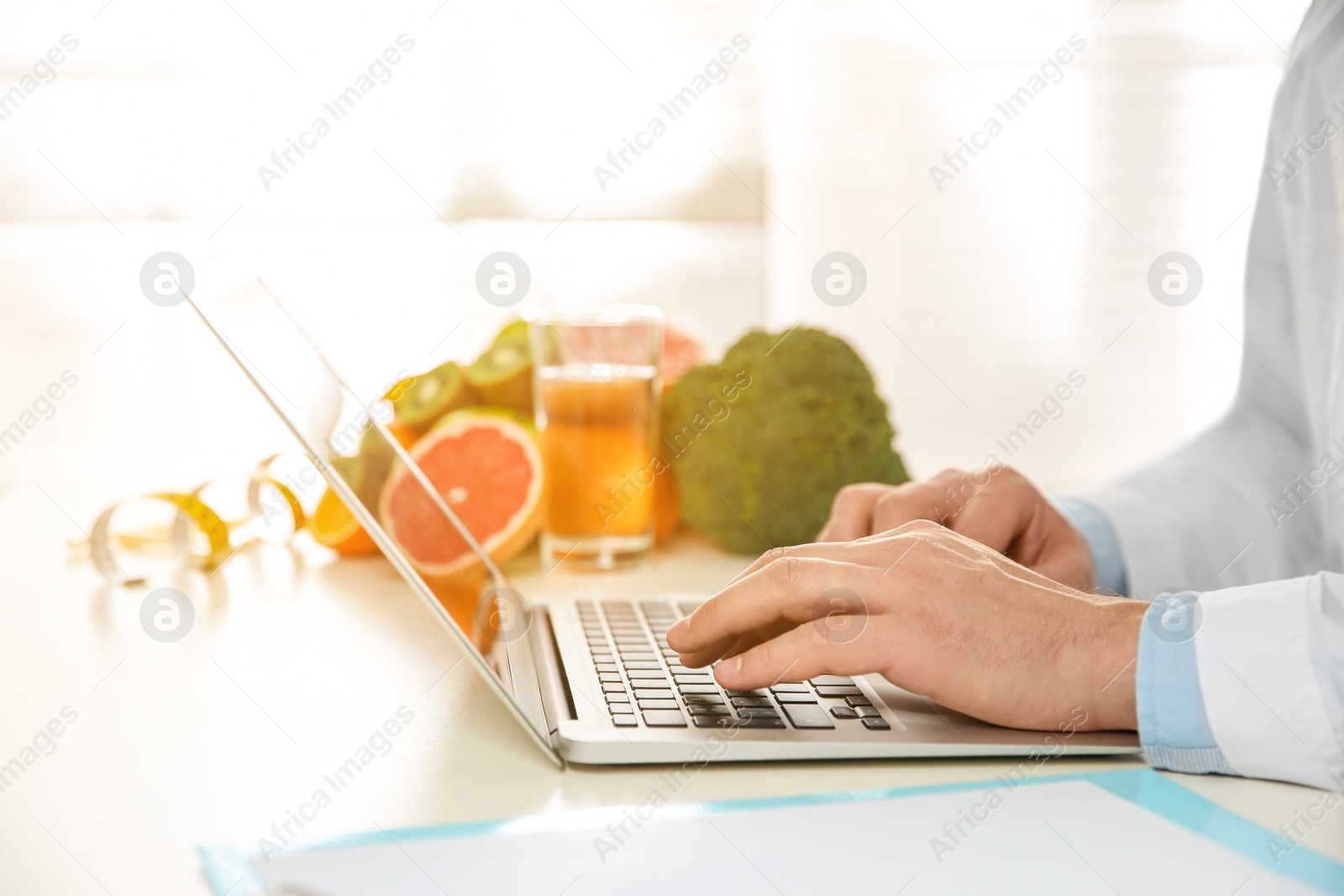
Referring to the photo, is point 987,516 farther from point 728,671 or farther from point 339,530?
point 339,530

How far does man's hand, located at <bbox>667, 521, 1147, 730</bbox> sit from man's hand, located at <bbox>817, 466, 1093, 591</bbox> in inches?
8.6

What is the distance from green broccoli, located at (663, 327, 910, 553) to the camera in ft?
3.56

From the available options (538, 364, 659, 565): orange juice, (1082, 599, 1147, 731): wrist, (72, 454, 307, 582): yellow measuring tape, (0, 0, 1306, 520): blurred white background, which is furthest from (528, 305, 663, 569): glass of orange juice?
(0, 0, 1306, 520): blurred white background

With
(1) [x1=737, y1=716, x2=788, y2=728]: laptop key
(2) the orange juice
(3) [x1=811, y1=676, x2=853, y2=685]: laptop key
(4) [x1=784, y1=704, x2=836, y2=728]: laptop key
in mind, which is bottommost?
(3) [x1=811, y1=676, x2=853, y2=685]: laptop key

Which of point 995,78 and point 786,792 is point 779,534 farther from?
point 995,78

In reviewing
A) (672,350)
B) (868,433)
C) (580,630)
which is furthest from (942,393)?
(580,630)

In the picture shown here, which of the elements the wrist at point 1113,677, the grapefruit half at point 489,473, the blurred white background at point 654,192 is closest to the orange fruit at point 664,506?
the grapefruit half at point 489,473

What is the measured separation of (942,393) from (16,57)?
6.38 ft

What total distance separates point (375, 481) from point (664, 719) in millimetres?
269

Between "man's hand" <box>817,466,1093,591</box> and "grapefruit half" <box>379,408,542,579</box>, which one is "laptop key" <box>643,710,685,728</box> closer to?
"man's hand" <box>817,466,1093,591</box>

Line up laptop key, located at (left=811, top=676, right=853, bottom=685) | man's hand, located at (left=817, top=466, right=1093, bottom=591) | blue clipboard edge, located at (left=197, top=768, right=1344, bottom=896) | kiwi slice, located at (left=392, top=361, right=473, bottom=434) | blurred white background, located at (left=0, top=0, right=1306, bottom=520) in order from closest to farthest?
blue clipboard edge, located at (left=197, top=768, right=1344, bottom=896), laptop key, located at (left=811, top=676, right=853, bottom=685), man's hand, located at (left=817, top=466, right=1093, bottom=591), kiwi slice, located at (left=392, top=361, right=473, bottom=434), blurred white background, located at (left=0, top=0, right=1306, bottom=520)

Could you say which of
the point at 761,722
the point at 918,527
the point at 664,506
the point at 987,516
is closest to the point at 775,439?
the point at 664,506

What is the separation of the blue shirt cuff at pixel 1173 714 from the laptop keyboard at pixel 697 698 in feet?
0.45

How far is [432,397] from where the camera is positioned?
1.19m
